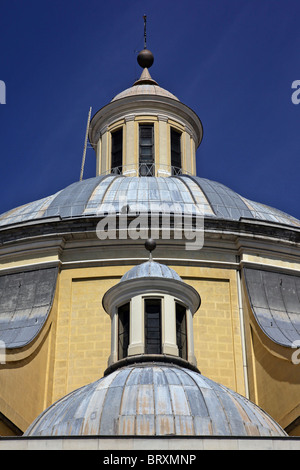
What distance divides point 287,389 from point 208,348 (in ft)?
8.90

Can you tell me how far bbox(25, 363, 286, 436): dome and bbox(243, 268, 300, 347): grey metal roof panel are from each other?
7587 mm

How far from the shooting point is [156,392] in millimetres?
15500

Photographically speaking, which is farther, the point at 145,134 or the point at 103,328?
the point at 145,134

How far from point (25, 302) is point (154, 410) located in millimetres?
10043

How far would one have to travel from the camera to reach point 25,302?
2453cm

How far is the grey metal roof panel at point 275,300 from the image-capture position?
23.7 meters

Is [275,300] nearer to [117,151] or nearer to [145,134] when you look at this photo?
[145,134]

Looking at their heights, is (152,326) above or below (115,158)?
below

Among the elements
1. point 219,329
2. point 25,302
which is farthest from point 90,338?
point 219,329

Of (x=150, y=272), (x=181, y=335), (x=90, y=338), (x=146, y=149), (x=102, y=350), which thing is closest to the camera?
(x=181, y=335)

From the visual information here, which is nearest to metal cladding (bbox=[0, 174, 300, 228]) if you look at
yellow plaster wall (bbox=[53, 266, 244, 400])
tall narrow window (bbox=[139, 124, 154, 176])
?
yellow plaster wall (bbox=[53, 266, 244, 400])

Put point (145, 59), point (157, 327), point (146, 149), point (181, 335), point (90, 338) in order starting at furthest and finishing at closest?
point (145, 59), point (146, 149), point (90, 338), point (181, 335), point (157, 327)

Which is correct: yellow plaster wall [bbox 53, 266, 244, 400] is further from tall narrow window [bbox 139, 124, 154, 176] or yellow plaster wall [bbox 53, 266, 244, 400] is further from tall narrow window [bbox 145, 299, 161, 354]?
tall narrow window [bbox 139, 124, 154, 176]

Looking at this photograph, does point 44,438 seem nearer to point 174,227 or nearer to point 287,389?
point 287,389
